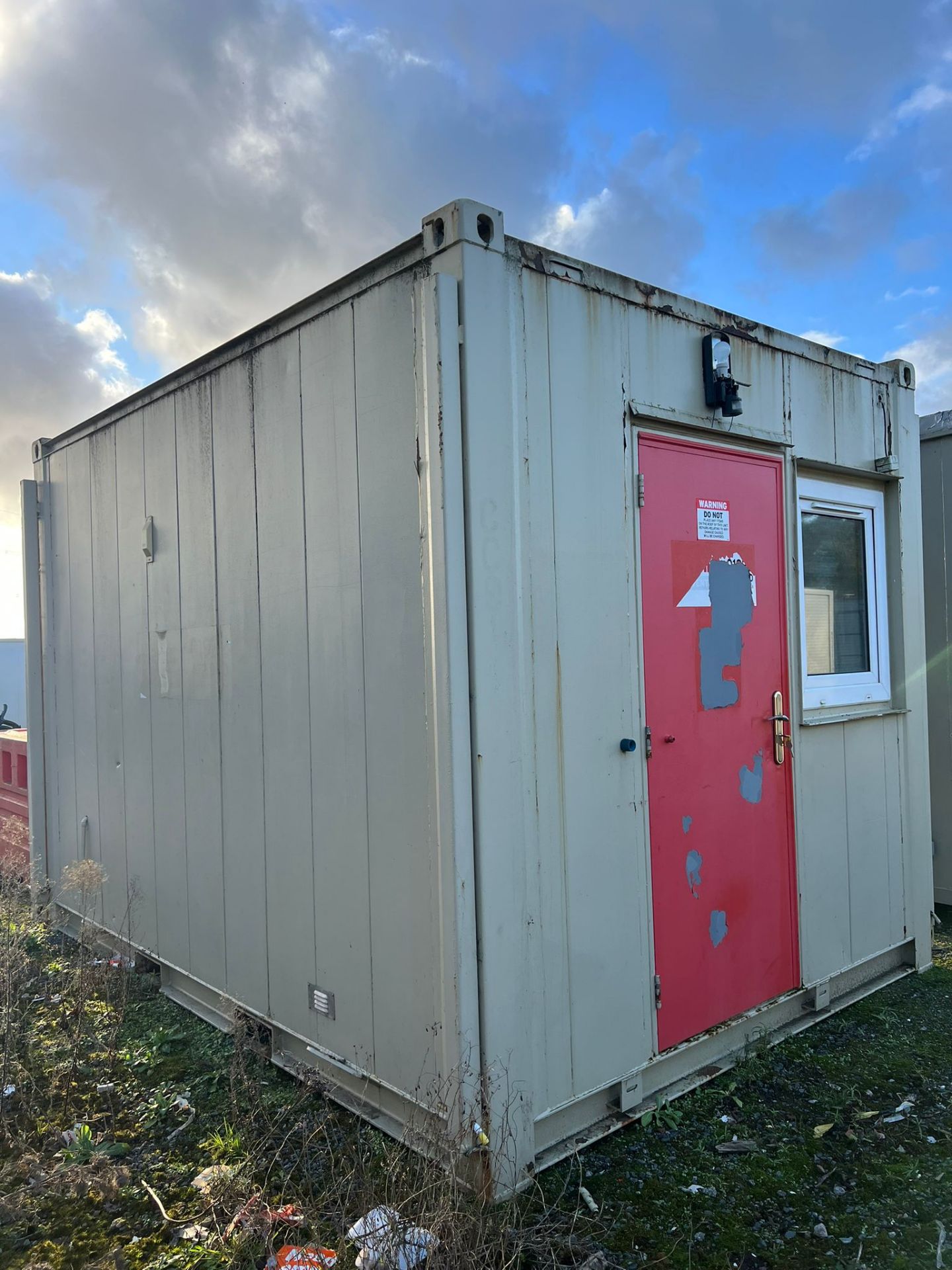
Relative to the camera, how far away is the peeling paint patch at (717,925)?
332cm

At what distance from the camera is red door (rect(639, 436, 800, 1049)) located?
3189 millimetres

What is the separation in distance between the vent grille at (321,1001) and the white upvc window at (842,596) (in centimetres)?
231

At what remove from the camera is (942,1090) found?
10.5 feet

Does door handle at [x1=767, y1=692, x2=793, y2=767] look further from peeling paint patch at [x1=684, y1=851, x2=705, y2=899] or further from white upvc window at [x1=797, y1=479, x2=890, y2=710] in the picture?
peeling paint patch at [x1=684, y1=851, x2=705, y2=899]

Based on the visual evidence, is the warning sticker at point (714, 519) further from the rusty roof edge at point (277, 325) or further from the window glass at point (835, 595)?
the rusty roof edge at point (277, 325)

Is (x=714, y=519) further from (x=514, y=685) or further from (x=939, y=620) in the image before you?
(x=939, y=620)

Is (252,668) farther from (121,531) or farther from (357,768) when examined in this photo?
(121,531)

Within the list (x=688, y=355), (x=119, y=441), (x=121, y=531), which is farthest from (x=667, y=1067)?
(x=119, y=441)

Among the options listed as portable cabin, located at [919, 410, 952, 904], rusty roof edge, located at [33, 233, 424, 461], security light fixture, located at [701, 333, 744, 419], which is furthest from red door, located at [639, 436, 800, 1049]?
portable cabin, located at [919, 410, 952, 904]

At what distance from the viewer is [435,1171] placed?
2.38 m

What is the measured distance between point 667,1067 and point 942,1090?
101 centimetres

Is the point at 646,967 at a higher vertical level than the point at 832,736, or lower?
lower

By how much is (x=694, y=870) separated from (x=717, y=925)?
261 mm

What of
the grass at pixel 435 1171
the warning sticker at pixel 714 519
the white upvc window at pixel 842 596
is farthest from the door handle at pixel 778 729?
the grass at pixel 435 1171
